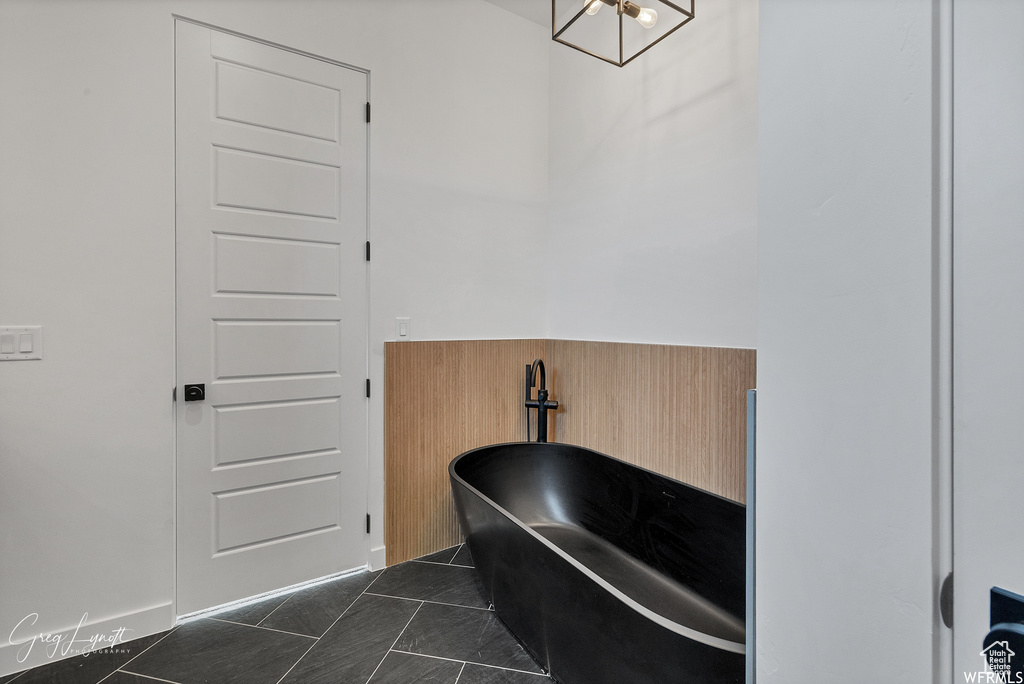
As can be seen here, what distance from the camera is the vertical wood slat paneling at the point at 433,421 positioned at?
256cm

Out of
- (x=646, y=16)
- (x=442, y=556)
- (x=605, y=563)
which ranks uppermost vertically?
(x=646, y=16)

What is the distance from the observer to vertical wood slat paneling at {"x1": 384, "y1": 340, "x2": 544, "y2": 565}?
2562 millimetres

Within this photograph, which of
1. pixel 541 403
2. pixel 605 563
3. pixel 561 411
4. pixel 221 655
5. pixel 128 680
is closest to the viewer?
pixel 128 680

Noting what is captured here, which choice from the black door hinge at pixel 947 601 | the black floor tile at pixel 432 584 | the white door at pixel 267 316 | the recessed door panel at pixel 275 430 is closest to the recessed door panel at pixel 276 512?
the white door at pixel 267 316

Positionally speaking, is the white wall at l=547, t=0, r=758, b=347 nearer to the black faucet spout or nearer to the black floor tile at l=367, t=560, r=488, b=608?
the black faucet spout

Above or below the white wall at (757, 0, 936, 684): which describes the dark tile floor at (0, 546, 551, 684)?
below

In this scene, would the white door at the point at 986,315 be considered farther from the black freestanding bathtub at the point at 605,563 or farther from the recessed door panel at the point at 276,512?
the recessed door panel at the point at 276,512

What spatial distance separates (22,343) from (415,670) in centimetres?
183

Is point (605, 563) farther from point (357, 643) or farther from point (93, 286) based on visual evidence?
point (93, 286)

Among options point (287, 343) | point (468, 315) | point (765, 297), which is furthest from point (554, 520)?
point (765, 297)

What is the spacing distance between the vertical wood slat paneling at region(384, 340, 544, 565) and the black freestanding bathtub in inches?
10.8

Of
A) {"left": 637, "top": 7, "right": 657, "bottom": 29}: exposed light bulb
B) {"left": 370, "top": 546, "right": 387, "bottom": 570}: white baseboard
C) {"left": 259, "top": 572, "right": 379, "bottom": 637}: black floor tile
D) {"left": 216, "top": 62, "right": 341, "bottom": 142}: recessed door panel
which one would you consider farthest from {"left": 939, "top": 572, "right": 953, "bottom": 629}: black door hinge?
{"left": 216, "top": 62, "right": 341, "bottom": 142}: recessed door panel

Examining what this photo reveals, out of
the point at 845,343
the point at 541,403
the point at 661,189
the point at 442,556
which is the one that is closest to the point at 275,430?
the point at 442,556

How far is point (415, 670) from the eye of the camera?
1.72 metres
